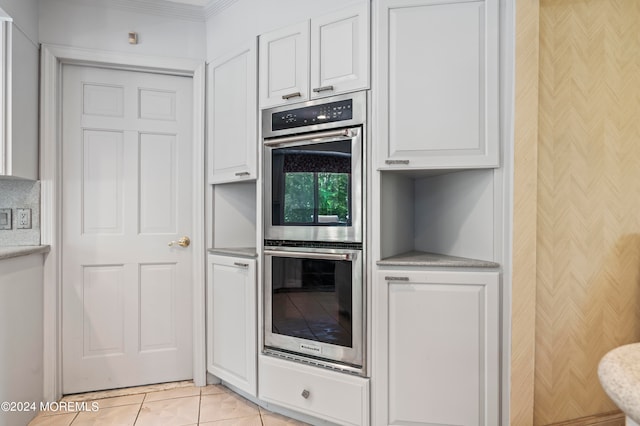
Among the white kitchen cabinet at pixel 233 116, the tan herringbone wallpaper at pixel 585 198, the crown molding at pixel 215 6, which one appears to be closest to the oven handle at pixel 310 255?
the white kitchen cabinet at pixel 233 116

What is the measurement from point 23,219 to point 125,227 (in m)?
0.56

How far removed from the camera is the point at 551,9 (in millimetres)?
1765

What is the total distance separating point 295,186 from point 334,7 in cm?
95

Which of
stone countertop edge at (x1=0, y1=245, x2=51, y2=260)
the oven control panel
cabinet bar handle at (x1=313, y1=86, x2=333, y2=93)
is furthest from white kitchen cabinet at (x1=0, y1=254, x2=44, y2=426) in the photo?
cabinet bar handle at (x1=313, y1=86, x2=333, y2=93)

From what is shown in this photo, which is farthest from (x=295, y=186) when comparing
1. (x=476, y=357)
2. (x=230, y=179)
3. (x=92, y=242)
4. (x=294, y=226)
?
(x=92, y=242)

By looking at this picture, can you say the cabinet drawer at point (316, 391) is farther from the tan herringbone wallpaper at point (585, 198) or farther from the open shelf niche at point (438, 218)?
the tan herringbone wallpaper at point (585, 198)

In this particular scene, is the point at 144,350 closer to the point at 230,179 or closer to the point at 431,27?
the point at 230,179

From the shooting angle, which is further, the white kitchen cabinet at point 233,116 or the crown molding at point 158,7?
the crown molding at point 158,7

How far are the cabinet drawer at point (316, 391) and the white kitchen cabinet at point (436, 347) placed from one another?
3.6 inches

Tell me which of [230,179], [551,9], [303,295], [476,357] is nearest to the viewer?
[476,357]

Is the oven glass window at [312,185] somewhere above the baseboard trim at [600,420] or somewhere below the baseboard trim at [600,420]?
above

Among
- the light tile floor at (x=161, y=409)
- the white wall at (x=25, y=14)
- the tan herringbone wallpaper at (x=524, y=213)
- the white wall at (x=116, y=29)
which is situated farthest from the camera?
the white wall at (x=116, y=29)

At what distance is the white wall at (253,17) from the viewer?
193 centimetres

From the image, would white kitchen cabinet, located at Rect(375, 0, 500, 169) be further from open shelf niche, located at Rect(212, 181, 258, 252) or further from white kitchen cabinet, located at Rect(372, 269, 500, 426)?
open shelf niche, located at Rect(212, 181, 258, 252)
